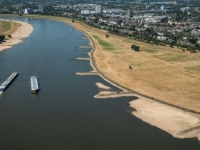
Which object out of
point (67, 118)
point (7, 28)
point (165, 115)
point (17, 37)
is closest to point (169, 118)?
point (165, 115)

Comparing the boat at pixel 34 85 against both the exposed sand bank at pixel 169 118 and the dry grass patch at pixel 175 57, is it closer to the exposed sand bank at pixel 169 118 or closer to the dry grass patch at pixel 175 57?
the exposed sand bank at pixel 169 118

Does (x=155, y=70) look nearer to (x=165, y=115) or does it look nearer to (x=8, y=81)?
(x=165, y=115)

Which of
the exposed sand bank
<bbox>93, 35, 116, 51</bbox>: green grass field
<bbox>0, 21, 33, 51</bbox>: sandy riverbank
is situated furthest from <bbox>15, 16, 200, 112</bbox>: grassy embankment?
<bbox>0, 21, 33, 51</bbox>: sandy riverbank

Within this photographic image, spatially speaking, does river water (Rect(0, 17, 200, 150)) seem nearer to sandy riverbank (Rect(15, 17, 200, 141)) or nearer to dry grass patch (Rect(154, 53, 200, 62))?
sandy riverbank (Rect(15, 17, 200, 141))

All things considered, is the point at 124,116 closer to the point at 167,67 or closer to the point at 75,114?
the point at 75,114

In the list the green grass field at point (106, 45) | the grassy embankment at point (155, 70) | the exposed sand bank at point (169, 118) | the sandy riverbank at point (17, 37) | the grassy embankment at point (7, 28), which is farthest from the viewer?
the grassy embankment at point (7, 28)

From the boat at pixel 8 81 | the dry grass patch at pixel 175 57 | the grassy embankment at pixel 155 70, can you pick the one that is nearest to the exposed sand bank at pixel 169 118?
the grassy embankment at pixel 155 70
